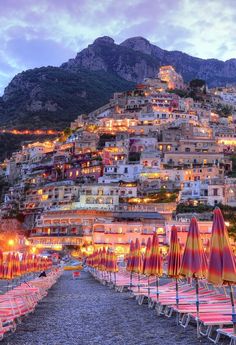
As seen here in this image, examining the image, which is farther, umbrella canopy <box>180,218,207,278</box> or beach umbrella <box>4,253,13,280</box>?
beach umbrella <box>4,253,13,280</box>

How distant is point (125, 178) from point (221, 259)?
79669mm

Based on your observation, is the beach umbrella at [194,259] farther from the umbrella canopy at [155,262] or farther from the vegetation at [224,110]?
the vegetation at [224,110]

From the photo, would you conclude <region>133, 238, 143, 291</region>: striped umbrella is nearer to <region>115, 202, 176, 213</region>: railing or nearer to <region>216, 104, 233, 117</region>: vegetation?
<region>115, 202, 176, 213</region>: railing

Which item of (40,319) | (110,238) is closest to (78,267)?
(110,238)

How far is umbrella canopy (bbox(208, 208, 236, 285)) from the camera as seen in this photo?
9.30 meters

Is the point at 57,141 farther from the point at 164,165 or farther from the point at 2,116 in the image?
the point at 2,116

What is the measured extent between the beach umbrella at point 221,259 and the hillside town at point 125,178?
184 ft

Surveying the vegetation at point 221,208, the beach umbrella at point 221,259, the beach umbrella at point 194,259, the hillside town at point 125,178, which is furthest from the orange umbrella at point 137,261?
the vegetation at point 221,208

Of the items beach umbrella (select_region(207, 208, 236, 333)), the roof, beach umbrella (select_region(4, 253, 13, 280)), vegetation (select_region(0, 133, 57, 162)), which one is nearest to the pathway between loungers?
beach umbrella (select_region(207, 208, 236, 333))

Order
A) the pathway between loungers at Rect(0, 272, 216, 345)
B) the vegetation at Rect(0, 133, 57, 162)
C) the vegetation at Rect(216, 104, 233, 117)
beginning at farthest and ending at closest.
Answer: the vegetation at Rect(0, 133, 57, 162) → the vegetation at Rect(216, 104, 233, 117) → the pathway between loungers at Rect(0, 272, 216, 345)

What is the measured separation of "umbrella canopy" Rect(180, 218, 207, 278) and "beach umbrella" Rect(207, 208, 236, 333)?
218 cm

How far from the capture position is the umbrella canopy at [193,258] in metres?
12.0

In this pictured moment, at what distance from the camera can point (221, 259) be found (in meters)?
9.52

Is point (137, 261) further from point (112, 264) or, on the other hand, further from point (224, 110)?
point (224, 110)
